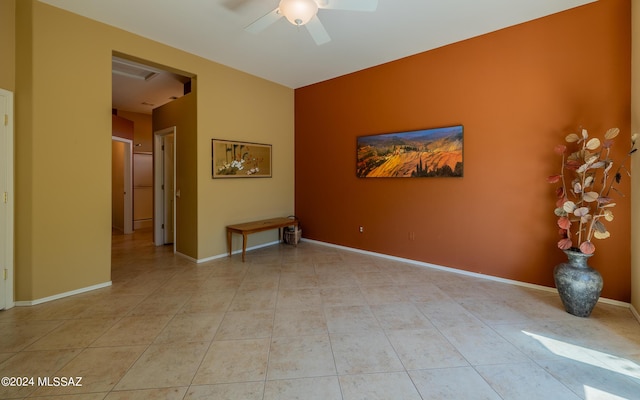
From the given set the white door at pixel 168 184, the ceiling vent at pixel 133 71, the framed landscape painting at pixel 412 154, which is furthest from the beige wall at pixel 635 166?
the white door at pixel 168 184

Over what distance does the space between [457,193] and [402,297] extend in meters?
1.67

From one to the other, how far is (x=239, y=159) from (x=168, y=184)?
5.62ft

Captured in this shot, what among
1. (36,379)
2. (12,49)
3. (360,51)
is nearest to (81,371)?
(36,379)

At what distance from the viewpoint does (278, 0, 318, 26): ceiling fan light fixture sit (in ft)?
7.20

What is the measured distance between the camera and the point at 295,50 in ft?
12.8

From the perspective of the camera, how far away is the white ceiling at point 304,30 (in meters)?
2.87

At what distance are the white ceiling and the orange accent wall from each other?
29 centimetres

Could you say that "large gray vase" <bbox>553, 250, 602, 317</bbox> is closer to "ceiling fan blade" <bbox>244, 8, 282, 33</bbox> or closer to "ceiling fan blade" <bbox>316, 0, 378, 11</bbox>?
"ceiling fan blade" <bbox>316, 0, 378, 11</bbox>

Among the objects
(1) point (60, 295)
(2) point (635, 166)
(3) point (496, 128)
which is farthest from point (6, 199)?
(2) point (635, 166)

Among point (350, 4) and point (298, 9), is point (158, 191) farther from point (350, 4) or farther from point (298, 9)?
point (350, 4)

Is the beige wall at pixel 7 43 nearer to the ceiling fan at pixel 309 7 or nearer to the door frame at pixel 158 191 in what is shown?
the door frame at pixel 158 191

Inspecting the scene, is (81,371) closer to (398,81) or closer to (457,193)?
(457,193)

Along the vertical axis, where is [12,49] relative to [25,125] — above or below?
above

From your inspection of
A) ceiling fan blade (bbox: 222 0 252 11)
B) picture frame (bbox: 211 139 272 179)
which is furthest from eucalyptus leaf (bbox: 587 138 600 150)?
picture frame (bbox: 211 139 272 179)
